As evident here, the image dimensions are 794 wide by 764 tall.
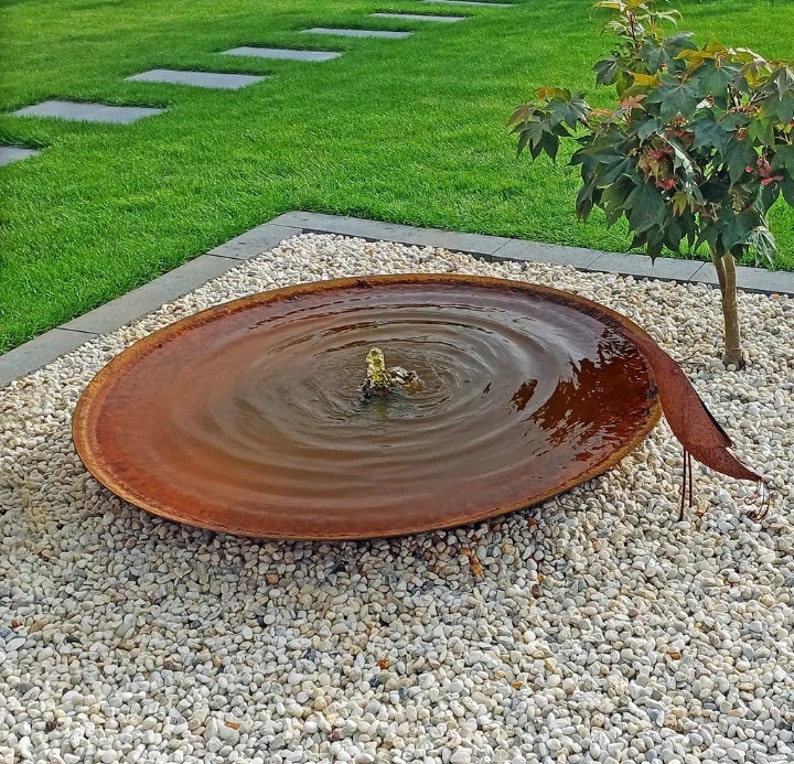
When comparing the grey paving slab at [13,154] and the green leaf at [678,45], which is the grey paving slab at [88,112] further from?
the green leaf at [678,45]

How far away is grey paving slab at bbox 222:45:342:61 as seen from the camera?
9.89m

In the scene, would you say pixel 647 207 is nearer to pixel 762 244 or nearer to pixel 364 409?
pixel 762 244

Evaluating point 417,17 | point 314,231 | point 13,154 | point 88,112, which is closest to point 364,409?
point 314,231

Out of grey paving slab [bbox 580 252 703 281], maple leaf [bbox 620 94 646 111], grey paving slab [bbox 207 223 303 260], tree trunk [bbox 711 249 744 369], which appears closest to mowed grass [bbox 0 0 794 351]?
grey paving slab [bbox 207 223 303 260]

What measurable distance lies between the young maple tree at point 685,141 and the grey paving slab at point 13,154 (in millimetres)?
4588

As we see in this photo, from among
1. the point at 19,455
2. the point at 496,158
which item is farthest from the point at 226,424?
the point at 496,158

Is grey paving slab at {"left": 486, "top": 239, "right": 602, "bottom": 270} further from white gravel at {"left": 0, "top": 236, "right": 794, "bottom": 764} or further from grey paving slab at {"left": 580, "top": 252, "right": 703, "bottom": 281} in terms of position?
white gravel at {"left": 0, "top": 236, "right": 794, "bottom": 764}

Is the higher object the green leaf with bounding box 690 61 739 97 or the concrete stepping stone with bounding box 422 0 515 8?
the green leaf with bounding box 690 61 739 97

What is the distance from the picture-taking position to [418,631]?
302 centimetres

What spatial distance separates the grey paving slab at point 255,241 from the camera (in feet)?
18.8

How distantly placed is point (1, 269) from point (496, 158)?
3169 millimetres

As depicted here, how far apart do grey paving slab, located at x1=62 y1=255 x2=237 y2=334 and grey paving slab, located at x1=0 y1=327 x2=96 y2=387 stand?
3.1 inches

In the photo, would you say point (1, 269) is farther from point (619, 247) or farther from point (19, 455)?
point (619, 247)

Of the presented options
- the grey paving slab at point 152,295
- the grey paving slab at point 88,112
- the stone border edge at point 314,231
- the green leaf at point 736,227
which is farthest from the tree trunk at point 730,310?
the grey paving slab at point 88,112
